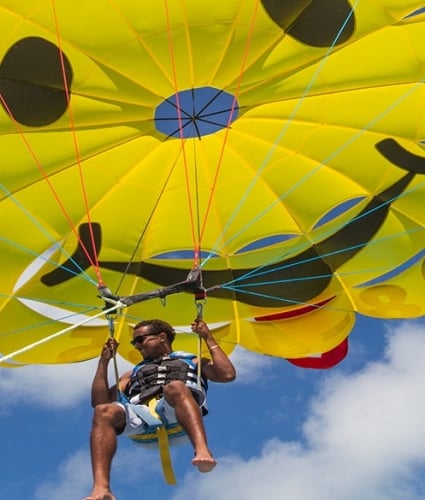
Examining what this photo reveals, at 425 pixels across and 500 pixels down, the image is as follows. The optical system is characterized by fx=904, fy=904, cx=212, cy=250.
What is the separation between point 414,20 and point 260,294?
273cm

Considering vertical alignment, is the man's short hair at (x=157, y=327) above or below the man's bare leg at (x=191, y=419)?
above

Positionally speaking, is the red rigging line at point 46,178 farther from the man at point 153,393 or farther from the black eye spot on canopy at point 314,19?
the black eye spot on canopy at point 314,19

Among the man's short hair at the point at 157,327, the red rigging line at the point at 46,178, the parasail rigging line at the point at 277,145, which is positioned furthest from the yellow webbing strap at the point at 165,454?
the parasail rigging line at the point at 277,145

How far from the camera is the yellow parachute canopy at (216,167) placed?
23.0 feet

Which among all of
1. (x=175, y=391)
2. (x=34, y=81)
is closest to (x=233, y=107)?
(x=34, y=81)

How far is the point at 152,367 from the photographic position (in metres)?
6.09

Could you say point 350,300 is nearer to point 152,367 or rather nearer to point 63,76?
point 152,367

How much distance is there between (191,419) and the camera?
5.38m

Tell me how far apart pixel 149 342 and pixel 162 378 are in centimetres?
37

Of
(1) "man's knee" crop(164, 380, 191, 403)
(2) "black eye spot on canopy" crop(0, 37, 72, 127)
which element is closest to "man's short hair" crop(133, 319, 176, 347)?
(1) "man's knee" crop(164, 380, 191, 403)

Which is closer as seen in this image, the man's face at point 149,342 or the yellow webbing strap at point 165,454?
the yellow webbing strap at point 165,454

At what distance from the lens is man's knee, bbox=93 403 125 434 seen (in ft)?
17.7

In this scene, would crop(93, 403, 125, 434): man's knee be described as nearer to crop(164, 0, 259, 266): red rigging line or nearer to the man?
the man

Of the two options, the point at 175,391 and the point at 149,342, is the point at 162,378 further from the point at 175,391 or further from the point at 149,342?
the point at 175,391
